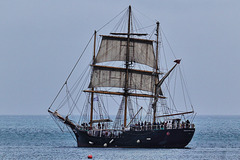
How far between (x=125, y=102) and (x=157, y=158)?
19059mm

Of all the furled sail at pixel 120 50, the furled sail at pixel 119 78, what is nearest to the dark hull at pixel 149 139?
the furled sail at pixel 119 78

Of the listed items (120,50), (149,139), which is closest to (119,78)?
(120,50)

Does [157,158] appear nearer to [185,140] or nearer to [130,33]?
[185,140]

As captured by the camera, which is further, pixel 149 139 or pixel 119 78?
pixel 119 78

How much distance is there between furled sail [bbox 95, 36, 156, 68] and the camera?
296ft

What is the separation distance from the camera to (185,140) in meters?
85.9

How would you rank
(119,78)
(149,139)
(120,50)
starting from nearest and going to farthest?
1. (149,139)
2. (120,50)
3. (119,78)

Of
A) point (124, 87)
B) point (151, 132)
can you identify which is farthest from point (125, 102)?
point (151, 132)

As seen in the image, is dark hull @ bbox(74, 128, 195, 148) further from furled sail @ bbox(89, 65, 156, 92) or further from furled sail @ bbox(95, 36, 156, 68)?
furled sail @ bbox(95, 36, 156, 68)

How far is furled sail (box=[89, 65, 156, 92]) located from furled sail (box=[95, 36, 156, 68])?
1502 millimetres

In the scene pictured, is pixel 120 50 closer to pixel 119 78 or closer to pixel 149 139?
pixel 119 78

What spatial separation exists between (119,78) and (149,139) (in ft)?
36.8

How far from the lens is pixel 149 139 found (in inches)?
3359

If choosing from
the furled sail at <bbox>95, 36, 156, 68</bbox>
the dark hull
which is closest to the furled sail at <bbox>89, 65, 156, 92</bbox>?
the furled sail at <bbox>95, 36, 156, 68</bbox>
